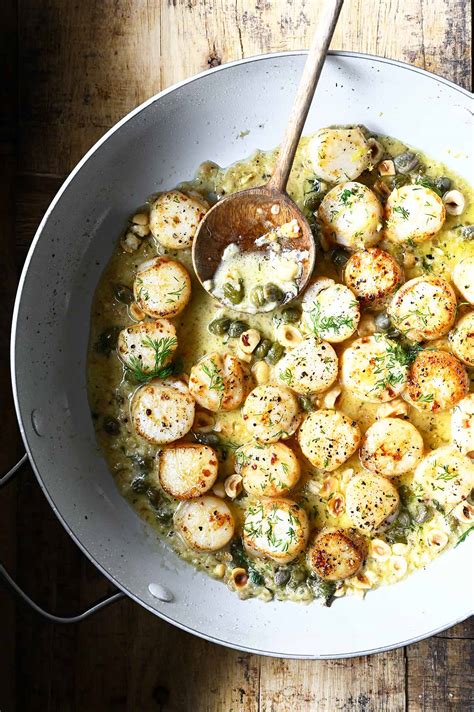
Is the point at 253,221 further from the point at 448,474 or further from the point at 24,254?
the point at 448,474

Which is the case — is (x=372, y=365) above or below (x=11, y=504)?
above

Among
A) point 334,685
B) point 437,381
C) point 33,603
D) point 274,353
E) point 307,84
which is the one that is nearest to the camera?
point 307,84

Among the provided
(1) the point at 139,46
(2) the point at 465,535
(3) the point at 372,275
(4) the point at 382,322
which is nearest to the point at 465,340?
(4) the point at 382,322

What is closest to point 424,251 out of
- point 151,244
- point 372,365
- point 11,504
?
point 372,365

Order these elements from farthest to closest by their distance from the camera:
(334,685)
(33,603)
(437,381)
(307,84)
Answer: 1. (334,685)
2. (437,381)
3. (33,603)
4. (307,84)

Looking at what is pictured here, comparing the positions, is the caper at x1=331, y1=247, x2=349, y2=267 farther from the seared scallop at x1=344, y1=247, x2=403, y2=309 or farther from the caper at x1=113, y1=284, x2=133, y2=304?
the caper at x1=113, y1=284, x2=133, y2=304

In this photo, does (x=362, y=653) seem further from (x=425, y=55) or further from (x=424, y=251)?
(x=425, y=55)
